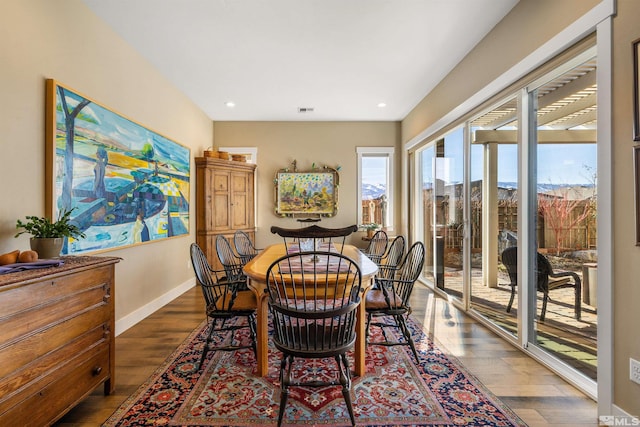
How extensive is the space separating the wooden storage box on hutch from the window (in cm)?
202

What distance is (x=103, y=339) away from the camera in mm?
2008

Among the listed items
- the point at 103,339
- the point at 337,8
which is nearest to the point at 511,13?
the point at 337,8

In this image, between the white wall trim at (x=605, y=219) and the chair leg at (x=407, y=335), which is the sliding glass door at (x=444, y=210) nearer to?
the chair leg at (x=407, y=335)

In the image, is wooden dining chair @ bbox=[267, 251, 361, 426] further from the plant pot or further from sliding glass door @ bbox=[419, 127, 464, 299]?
sliding glass door @ bbox=[419, 127, 464, 299]

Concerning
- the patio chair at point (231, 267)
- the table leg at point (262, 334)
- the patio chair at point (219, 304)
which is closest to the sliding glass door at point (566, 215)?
the table leg at point (262, 334)

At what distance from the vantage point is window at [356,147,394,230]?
19.8 feet

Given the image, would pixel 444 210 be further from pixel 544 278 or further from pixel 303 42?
pixel 303 42

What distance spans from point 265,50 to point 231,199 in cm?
272

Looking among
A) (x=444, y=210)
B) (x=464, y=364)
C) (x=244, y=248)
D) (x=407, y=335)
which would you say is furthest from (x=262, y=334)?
(x=444, y=210)

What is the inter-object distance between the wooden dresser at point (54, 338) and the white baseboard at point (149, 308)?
1.20 m

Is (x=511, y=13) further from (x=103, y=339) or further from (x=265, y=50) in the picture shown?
(x=103, y=339)

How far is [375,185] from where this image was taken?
6.11m

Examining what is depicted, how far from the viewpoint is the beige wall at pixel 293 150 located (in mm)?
6027

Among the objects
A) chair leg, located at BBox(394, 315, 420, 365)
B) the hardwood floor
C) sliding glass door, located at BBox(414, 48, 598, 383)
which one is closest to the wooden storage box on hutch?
the hardwood floor
